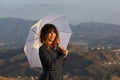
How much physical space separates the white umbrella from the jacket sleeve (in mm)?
1537

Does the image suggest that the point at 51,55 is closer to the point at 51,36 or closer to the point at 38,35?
the point at 51,36

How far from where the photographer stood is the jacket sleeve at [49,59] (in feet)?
29.7

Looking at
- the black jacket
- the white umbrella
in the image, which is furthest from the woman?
the white umbrella

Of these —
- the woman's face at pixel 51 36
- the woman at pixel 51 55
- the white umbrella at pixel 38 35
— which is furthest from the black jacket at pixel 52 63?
the white umbrella at pixel 38 35

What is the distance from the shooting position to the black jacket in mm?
9086

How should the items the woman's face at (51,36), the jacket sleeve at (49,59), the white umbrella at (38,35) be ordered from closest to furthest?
the jacket sleeve at (49,59)
the woman's face at (51,36)
the white umbrella at (38,35)

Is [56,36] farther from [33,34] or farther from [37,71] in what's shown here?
[37,71]

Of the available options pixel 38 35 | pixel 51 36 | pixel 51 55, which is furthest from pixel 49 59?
pixel 38 35

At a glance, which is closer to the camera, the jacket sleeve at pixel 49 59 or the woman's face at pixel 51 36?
the jacket sleeve at pixel 49 59

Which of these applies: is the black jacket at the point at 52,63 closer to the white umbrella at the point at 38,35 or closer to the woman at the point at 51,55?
the woman at the point at 51,55

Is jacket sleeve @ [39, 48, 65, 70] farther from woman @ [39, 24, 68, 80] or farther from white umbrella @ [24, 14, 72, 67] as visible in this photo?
white umbrella @ [24, 14, 72, 67]

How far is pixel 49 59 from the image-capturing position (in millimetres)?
9125

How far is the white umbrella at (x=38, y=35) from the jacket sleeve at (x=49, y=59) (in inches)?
60.5

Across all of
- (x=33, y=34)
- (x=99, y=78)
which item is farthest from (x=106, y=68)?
(x=33, y=34)
